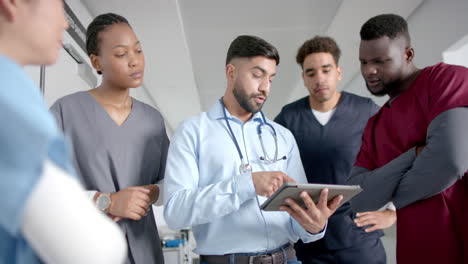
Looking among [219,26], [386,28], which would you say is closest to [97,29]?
[386,28]

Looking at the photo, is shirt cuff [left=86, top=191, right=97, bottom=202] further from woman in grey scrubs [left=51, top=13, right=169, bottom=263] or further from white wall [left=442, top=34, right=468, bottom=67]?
white wall [left=442, top=34, right=468, bottom=67]

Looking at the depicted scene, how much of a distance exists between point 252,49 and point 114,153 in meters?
0.70

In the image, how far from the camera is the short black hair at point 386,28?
1.54 meters

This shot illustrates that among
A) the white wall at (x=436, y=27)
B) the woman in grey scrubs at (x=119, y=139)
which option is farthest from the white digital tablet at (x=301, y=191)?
the white wall at (x=436, y=27)

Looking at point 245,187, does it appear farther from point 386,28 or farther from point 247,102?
point 386,28

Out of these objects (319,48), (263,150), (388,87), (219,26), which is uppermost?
(219,26)

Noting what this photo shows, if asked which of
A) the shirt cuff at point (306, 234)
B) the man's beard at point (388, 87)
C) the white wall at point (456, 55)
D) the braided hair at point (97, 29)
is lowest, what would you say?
the shirt cuff at point (306, 234)

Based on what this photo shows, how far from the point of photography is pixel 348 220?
187 cm

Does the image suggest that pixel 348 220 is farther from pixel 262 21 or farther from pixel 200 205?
pixel 262 21

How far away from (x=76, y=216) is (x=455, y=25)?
11.1 ft

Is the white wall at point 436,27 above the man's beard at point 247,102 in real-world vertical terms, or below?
above

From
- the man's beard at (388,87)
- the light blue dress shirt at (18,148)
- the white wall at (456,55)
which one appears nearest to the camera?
the light blue dress shirt at (18,148)

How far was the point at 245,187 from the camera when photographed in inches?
50.1

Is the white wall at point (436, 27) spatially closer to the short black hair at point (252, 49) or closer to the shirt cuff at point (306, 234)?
the short black hair at point (252, 49)
